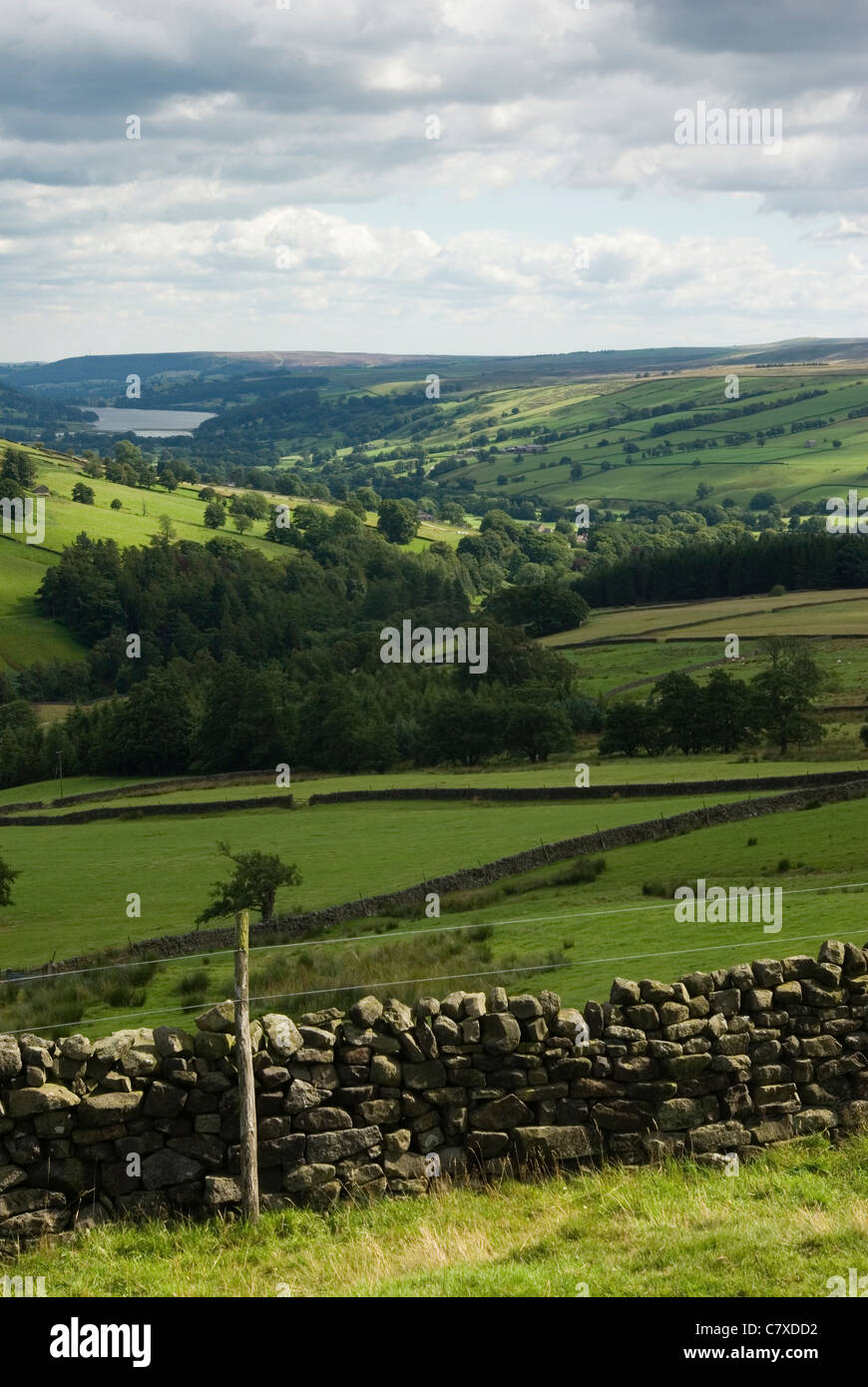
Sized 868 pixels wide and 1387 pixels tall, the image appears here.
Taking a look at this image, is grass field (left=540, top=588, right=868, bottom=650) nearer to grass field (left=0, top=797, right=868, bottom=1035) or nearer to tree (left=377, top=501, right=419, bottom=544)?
grass field (left=0, top=797, right=868, bottom=1035)

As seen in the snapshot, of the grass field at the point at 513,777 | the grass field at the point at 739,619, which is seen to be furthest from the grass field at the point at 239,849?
the grass field at the point at 739,619

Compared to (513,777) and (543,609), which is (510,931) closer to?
(513,777)

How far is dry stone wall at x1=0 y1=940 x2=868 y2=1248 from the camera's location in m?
10.5

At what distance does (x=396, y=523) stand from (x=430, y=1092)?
183 metres

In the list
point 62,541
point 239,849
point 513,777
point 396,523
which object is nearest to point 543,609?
point 513,777

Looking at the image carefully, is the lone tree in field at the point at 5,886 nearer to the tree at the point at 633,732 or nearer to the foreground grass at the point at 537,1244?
the foreground grass at the point at 537,1244

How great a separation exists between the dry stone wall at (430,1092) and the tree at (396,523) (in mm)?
181361

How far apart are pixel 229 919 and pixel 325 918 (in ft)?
11.4

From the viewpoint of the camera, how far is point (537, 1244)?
31.7 feet

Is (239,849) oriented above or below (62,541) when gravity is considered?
below

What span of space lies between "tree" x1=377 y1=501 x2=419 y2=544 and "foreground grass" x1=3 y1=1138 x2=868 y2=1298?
18279 cm

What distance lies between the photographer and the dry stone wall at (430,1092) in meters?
10.5

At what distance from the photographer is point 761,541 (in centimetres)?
12862

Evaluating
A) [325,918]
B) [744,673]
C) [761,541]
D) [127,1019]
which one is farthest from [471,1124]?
[761,541]
